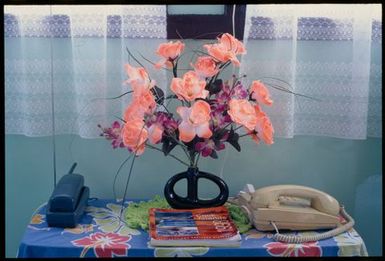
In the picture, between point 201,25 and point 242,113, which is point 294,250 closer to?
point 242,113

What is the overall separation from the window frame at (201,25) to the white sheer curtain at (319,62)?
6cm

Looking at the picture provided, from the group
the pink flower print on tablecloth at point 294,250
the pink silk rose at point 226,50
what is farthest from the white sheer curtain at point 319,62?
the pink flower print on tablecloth at point 294,250

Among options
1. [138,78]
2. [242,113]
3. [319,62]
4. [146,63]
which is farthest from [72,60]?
[319,62]

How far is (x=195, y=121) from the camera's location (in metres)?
1.15

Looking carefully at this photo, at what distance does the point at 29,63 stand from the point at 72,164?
33 cm

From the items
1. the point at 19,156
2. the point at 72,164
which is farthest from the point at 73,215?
the point at 19,156

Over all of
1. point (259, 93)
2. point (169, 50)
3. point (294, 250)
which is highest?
point (169, 50)

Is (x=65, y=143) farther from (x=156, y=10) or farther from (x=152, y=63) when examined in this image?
(x=156, y=10)

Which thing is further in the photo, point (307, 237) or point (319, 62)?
point (319, 62)

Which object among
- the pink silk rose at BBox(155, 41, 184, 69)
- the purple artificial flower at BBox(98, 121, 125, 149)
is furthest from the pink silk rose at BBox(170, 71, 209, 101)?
the purple artificial flower at BBox(98, 121, 125, 149)

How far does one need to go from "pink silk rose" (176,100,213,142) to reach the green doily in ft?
0.80

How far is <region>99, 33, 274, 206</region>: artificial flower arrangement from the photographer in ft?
3.83

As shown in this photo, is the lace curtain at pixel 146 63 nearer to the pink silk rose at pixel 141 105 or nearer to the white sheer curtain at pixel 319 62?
the white sheer curtain at pixel 319 62

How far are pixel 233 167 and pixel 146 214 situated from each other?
0.36m
